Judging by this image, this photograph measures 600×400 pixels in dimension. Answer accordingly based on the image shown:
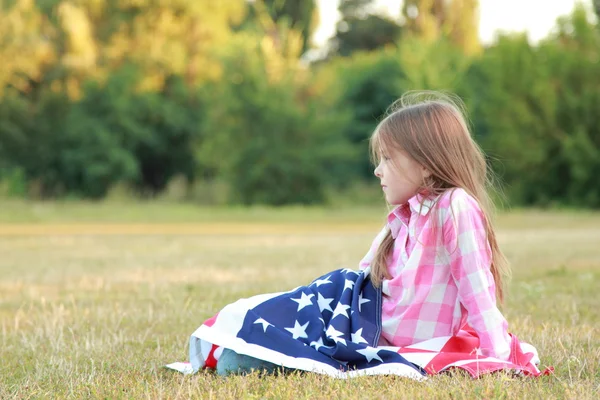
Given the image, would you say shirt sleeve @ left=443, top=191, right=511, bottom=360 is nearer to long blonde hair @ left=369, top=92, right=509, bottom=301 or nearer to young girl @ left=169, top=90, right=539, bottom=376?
young girl @ left=169, top=90, right=539, bottom=376

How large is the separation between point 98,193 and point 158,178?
3069 mm

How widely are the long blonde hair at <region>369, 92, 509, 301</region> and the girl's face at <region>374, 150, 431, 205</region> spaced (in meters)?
0.03

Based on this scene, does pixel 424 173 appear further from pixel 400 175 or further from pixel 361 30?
pixel 361 30

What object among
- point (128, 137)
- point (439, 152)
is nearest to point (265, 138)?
point (128, 137)

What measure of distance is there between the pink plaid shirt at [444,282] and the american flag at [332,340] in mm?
63

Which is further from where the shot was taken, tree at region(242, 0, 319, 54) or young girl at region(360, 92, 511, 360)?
tree at region(242, 0, 319, 54)

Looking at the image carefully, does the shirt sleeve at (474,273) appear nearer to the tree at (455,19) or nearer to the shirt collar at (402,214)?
the shirt collar at (402,214)

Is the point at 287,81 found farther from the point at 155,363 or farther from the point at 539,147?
the point at 155,363

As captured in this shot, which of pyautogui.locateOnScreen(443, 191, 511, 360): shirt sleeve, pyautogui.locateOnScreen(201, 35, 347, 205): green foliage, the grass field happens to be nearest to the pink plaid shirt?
pyautogui.locateOnScreen(443, 191, 511, 360): shirt sleeve

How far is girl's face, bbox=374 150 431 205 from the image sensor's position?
360 centimetres

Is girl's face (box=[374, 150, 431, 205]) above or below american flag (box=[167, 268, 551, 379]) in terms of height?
above

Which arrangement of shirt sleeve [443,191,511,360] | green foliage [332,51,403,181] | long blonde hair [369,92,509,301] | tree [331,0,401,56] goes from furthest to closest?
tree [331,0,401,56], green foliage [332,51,403,181], long blonde hair [369,92,509,301], shirt sleeve [443,191,511,360]

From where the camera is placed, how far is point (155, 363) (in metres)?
3.95

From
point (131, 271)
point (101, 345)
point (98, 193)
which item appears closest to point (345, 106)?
point (98, 193)
